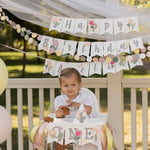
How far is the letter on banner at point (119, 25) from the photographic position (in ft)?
9.87

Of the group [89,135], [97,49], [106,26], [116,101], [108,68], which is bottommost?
[89,135]

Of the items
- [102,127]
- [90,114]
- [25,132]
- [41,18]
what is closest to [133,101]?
[90,114]

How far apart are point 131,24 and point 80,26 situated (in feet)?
1.31

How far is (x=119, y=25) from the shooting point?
9.89ft

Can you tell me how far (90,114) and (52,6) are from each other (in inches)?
35.4

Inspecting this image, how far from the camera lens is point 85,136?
2.56 meters

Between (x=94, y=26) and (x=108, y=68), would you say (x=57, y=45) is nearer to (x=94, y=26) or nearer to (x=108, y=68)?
(x=94, y=26)

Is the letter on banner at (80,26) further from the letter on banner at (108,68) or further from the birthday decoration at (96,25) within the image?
the letter on banner at (108,68)

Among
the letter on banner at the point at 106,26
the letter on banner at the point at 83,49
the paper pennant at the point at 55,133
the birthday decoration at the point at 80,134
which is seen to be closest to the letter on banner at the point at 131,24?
the letter on banner at the point at 106,26

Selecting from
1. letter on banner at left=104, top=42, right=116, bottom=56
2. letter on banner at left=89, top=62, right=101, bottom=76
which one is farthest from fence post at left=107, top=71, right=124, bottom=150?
letter on banner at left=104, top=42, right=116, bottom=56

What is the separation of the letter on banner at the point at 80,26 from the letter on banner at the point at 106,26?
0.13m

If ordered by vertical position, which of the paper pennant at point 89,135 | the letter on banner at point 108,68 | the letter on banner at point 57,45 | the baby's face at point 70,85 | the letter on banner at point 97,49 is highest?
the letter on banner at point 57,45

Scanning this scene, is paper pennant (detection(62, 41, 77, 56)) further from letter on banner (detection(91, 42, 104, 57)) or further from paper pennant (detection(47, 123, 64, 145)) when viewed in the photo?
paper pennant (detection(47, 123, 64, 145))

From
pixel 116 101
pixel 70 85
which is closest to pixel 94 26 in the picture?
pixel 70 85
